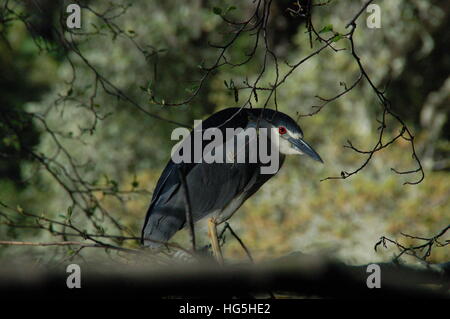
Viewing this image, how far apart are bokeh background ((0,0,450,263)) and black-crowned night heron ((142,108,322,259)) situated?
0.56m

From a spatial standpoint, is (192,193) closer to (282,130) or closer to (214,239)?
(214,239)

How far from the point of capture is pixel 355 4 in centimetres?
475

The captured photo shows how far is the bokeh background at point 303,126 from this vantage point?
412 centimetres

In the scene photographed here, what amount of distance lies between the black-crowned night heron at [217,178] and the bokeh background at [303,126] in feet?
1.85

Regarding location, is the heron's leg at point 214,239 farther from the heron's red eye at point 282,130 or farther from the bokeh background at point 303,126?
the bokeh background at point 303,126

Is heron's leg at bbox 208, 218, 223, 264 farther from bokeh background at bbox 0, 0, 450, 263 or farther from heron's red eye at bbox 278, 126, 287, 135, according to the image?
bokeh background at bbox 0, 0, 450, 263

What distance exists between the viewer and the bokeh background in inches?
162

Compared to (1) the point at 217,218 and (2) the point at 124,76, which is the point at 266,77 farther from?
(1) the point at 217,218

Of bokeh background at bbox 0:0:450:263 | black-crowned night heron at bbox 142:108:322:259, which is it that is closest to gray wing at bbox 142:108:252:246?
black-crowned night heron at bbox 142:108:322:259

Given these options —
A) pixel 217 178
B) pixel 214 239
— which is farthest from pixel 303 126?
pixel 214 239

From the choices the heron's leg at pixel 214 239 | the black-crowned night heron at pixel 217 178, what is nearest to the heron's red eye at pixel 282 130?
the black-crowned night heron at pixel 217 178
